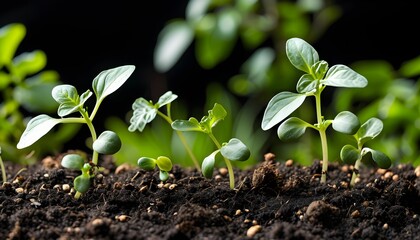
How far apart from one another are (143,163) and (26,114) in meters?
1.81

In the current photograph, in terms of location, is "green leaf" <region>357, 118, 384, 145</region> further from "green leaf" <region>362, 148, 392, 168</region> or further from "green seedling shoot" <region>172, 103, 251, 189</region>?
"green seedling shoot" <region>172, 103, 251, 189</region>

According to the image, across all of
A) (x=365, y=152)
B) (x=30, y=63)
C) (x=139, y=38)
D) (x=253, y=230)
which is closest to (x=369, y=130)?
(x=365, y=152)

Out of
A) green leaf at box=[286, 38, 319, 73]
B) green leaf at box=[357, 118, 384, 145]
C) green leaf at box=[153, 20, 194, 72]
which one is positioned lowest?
green leaf at box=[153, 20, 194, 72]

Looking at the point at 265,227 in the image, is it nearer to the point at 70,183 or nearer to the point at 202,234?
the point at 202,234

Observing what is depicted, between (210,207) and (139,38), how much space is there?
1.92 m

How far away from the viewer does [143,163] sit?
900 mm

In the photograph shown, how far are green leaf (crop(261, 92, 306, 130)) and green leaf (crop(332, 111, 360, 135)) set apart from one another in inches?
2.3

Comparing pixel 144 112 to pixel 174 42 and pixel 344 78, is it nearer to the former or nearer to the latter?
pixel 344 78

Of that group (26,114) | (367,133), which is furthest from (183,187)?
(26,114)

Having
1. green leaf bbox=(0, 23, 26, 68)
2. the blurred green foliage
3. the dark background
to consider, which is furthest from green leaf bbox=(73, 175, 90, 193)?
the dark background

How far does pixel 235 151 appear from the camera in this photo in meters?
0.86

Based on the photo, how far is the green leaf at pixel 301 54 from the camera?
0.90 m

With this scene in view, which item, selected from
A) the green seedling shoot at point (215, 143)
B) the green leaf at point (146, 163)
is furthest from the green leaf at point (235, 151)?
the green leaf at point (146, 163)

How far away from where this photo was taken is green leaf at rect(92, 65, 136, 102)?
89cm
